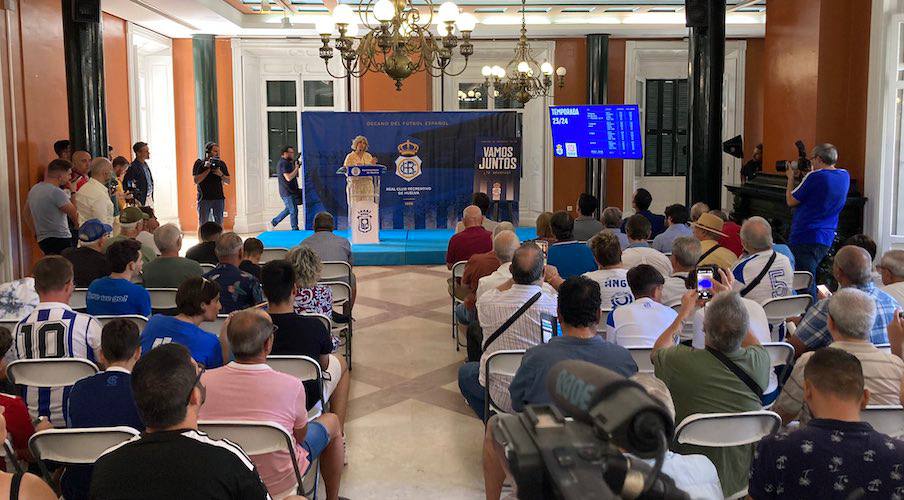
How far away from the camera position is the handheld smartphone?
13.7 ft

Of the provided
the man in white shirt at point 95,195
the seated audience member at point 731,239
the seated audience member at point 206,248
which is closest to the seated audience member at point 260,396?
the seated audience member at point 206,248

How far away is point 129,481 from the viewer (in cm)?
213

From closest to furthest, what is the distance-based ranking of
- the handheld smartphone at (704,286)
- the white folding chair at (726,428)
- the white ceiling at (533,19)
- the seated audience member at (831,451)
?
the seated audience member at (831,451), the white folding chair at (726,428), the handheld smartphone at (704,286), the white ceiling at (533,19)

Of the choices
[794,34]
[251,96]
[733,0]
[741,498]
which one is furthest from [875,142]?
[251,96]

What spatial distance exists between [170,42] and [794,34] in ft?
A: 30.6

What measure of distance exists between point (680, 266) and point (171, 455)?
140 inches

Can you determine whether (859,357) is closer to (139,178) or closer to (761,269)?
(761,269)

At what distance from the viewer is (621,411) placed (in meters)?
1.00

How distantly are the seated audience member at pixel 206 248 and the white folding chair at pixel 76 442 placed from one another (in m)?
3.60

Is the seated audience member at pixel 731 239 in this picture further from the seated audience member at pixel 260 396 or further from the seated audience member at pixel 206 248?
the seated audience member at pixel 260 396

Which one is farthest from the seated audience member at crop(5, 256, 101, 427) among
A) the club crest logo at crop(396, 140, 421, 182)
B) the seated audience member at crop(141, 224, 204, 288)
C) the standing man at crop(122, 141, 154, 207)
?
the club crest logo at crop(396, 140, 421, 182)

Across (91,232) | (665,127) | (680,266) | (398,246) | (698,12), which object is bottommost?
(398,246)

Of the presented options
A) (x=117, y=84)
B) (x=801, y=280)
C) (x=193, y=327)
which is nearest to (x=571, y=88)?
(x=117, y=84)

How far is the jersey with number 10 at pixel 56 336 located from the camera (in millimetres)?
3857
